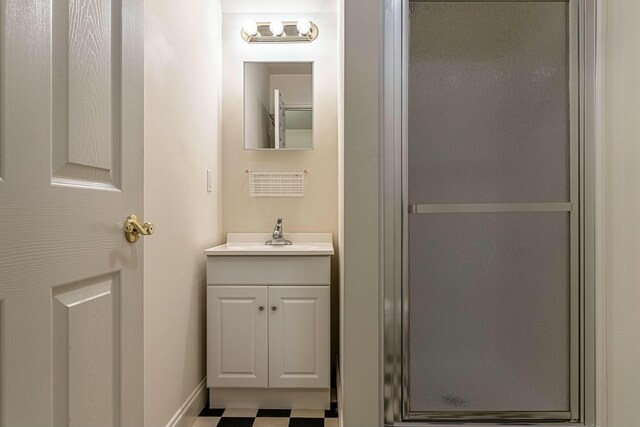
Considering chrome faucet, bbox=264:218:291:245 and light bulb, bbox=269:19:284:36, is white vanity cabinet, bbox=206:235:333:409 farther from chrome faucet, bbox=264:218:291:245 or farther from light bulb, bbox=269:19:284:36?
light bulb, bbox=269:19:284:36

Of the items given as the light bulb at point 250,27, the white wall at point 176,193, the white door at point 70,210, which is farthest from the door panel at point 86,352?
the light bulb at point 250,27

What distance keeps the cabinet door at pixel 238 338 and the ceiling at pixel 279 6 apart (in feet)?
5.53

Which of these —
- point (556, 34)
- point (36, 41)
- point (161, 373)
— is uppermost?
point (556, 34)

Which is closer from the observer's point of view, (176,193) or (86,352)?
(86,352)

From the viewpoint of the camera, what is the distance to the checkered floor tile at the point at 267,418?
195cm

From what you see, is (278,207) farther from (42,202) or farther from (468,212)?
(42,202)

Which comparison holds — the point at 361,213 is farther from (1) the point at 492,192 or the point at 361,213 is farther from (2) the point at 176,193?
(2) the point at 176,193

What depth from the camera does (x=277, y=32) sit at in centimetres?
250

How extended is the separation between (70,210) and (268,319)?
1.38 meters

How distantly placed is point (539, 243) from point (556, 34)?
0.80 meters

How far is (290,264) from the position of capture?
2041 mm

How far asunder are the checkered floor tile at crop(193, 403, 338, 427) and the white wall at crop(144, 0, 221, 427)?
0.18 metres

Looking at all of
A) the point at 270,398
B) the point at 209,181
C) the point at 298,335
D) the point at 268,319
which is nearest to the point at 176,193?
the point at 209,181

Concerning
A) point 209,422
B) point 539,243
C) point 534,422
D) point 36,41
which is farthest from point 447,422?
point 36,41
